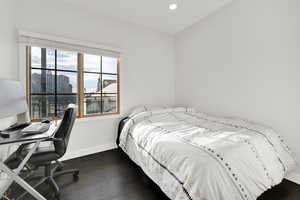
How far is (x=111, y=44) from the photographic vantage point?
2.64 metres

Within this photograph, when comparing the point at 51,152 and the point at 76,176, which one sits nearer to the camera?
the point at 51,152

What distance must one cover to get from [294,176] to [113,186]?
2327 mm

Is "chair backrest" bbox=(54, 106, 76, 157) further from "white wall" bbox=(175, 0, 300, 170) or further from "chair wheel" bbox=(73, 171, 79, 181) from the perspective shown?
"white wall" bbox=(175, 0, 300, 170)

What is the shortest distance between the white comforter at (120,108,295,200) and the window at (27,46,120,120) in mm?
1278

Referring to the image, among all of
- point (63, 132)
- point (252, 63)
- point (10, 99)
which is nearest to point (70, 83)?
point (10, 99)

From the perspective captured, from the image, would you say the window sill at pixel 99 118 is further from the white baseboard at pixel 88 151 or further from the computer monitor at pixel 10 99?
the computer monitor at pixel 10 99

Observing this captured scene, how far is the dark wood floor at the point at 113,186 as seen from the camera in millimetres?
1470

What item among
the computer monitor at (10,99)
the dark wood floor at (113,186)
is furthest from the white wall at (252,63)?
the computer monitor at (10,99)

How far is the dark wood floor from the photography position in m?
1.47

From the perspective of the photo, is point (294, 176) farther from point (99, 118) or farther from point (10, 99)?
point (10, 99)

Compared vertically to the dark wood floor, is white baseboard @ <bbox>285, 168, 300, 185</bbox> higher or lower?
higher

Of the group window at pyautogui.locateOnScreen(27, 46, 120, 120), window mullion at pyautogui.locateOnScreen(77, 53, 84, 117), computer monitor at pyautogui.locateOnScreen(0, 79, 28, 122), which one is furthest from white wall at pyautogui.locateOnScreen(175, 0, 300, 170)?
computer monitor at pyautogui.locateOnScreen(0, 79, 28, 122)

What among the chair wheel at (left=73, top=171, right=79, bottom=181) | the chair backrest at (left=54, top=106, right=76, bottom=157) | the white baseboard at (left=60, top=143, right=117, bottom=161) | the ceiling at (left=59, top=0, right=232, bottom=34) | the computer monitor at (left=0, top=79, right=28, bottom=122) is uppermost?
the ceiling at (left=59, top=0, right=232, bottom=34)

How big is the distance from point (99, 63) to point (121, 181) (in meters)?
2.14
